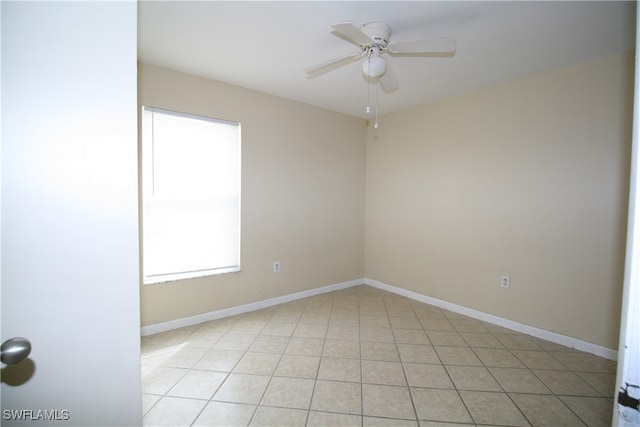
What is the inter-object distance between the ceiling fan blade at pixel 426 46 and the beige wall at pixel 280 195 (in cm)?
185

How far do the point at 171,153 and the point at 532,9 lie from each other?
308 centimetres

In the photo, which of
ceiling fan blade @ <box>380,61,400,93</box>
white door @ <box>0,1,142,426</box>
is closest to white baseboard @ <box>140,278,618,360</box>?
white door @ <box>0,1,142,426</box>

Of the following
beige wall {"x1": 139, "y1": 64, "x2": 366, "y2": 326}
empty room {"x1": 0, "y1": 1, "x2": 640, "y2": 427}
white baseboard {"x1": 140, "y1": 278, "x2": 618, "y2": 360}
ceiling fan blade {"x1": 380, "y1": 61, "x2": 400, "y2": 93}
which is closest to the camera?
empty room {"x1": 0, "y1": 1, "x2": 640, "y2": 427}

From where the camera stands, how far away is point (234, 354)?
7.66ft

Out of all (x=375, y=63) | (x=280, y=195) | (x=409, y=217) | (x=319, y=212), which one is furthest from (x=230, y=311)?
(x=375, y=63)

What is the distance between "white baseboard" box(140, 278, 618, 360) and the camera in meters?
2.43

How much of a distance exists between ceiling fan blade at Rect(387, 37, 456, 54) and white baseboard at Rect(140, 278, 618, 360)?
271cm

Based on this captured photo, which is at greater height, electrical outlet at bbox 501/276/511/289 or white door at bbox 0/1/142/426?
white door at bbox 0/1/142/426

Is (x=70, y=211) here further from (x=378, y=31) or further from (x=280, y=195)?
(x=280, y=195)

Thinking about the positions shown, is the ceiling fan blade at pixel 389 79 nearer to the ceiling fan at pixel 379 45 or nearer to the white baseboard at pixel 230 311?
the ceiling fan at pixel 379 45

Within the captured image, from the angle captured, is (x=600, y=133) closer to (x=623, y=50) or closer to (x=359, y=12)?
(x=623, y=50)

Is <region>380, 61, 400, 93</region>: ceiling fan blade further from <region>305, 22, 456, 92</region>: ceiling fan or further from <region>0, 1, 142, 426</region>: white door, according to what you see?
<region>0, 1, 142, 426</region>: white door

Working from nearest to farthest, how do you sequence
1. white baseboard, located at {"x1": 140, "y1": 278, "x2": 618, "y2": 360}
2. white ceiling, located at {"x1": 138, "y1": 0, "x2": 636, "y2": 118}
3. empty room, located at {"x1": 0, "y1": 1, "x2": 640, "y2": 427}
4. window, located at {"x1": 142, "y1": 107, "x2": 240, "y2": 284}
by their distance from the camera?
empty room, located at {"x1": 0, "y1": 1, "x2": 640, "y2": 427} → white ceiling, located at {"x1": 138, "y1": 0, "x2": 636, "y2": 118} → white baseboard, located at {"x1": 140, "y1": 278, "x2": 618, "y2": 360} → window, located at {"x1": 142, "y1": 107, "x2": 240, "y2": 284}

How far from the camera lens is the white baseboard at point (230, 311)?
2686 mm
